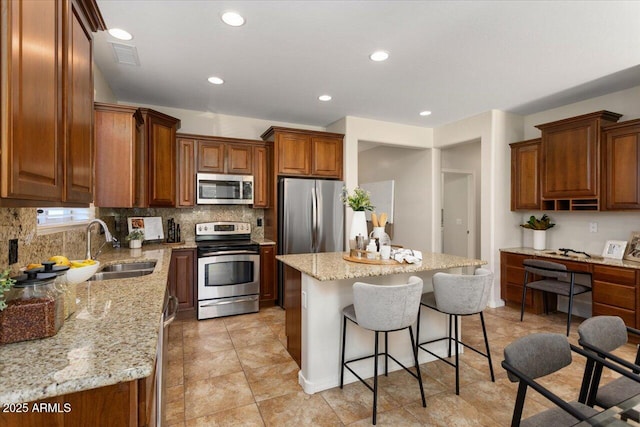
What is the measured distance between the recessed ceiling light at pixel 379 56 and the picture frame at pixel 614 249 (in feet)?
10.9

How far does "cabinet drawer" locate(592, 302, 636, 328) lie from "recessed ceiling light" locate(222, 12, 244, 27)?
4376 millimetres

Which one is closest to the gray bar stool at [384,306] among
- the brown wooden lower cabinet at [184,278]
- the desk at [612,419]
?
the desk at [612,419]

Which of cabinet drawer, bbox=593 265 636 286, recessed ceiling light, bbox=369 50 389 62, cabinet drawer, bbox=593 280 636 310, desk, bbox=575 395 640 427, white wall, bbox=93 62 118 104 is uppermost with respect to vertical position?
recessed ceiling light, bbox=369 50 389 62

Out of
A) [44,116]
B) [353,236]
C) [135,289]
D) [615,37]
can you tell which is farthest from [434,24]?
[135,289]

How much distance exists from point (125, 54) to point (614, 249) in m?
5.40

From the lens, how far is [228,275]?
154 inches

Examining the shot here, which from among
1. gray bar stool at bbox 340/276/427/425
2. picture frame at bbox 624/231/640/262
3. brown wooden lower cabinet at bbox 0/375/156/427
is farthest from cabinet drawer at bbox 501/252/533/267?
brown wooden lower cabinet at bbox 0/375/156/427

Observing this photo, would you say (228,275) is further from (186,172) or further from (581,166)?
(581,166)

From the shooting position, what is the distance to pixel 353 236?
9.14ft

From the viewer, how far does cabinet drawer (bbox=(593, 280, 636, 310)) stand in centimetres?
307

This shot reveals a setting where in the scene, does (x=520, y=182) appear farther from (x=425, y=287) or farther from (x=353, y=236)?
(x=353, y=236)

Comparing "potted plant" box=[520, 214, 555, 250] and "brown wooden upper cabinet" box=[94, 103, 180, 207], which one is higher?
"brown wooden upper cabinet" box=[94, 103, 180, 207]

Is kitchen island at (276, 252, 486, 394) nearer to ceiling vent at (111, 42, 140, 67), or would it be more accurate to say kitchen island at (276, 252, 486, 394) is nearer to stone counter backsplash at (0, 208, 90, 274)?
stone counter backsplash at (0, 208, 90, 274)

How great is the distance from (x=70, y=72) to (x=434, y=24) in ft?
7.55
